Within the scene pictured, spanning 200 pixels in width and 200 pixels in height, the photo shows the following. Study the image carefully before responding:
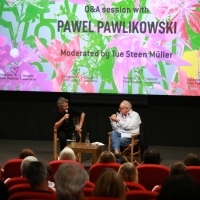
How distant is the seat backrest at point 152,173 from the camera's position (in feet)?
17.6

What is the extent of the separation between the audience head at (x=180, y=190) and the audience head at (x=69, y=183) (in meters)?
0.66

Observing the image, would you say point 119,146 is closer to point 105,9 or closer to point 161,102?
point 161,102

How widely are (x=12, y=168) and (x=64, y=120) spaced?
2.82 m

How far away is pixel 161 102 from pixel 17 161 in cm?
470

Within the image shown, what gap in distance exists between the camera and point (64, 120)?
8.32 meters

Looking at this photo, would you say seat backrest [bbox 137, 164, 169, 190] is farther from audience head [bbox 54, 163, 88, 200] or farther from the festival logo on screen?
the festival logo on screen

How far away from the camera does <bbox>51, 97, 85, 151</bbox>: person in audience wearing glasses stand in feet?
27.0

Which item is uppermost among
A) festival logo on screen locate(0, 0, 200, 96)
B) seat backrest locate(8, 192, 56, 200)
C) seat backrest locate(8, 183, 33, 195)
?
festival logo on screen locate(0, 0, 200, 96)

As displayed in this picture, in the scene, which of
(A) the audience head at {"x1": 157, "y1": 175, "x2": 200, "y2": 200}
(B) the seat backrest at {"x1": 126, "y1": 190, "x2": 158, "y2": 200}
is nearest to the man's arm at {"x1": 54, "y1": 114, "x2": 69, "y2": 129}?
(B) the seat backrest at {"x1": 126, "y1": 190, "x2": 158, "y2": 200}

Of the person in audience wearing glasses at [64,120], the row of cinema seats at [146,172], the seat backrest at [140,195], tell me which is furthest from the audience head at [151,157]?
the person in audience wearing glasses at [64,120]

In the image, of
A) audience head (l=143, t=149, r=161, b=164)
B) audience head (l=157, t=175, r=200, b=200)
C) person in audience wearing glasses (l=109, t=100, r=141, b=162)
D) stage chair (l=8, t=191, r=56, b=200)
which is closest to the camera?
audience head (l=157, t=175, r=200, b=200)

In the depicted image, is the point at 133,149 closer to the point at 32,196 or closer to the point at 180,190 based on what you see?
the point at 32,196

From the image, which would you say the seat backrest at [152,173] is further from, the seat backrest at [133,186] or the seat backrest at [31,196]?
the seat backrest at [31,196]

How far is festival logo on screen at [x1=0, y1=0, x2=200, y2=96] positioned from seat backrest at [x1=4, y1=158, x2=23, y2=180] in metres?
→ 4.03
